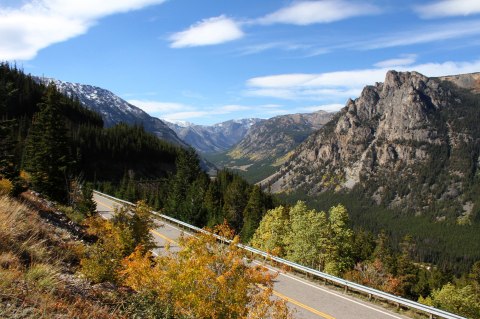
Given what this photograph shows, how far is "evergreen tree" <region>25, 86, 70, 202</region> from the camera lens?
45062mm

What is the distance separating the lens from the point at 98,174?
146m

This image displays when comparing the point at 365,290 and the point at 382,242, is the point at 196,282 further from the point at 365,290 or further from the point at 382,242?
the point at 382,242

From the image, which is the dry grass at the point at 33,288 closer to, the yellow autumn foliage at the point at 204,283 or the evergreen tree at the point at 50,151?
the yellow autumn foliage at the point at 204,283

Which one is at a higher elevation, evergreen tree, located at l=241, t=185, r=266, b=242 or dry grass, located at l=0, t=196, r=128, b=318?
dry grass, located at l=0, t=196, r=128, b=318

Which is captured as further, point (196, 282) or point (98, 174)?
point (98, 174)

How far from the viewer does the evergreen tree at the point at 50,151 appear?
45.1 metres

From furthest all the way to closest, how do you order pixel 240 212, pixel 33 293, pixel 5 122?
1. pixel 240 212
2. pixel 5 122
3. pixel 33 293

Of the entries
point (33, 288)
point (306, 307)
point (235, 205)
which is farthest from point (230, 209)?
point (33, 288)

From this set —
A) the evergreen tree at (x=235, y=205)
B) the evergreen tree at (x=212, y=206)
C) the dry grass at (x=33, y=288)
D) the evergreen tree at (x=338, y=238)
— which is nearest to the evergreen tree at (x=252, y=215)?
the evergreen tree at (x=235, y=205)

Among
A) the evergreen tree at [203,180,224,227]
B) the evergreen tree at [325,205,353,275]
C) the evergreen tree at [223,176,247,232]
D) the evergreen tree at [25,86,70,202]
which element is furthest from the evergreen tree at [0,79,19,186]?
the evergreen tree at [223,176,247,232]

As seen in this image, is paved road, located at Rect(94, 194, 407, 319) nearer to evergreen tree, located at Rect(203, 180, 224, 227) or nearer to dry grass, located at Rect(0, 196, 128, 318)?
dry grass, located at Rect(0, 196, 128, 318)

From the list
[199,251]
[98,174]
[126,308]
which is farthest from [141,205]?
[98,174]

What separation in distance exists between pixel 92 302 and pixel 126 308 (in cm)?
78

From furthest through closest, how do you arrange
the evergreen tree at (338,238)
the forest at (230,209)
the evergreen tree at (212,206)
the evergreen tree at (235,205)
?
the evergreen tree at (235,205) < the evergreen tree at (212,206) < the evergreen tree at (338,238) < the forest at (230,209)
